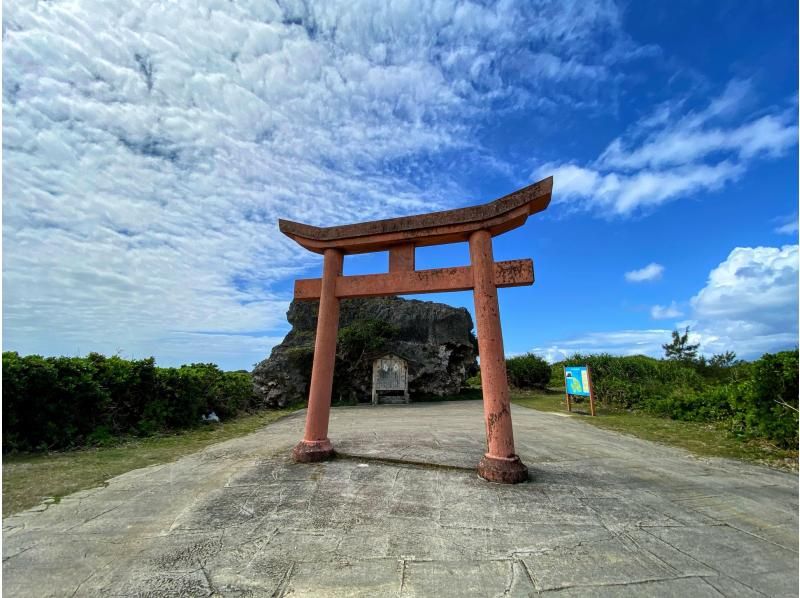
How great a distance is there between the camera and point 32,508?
331 cm

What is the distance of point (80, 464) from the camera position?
4.75 meters

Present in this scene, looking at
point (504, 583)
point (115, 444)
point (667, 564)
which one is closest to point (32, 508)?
point (115, 444)

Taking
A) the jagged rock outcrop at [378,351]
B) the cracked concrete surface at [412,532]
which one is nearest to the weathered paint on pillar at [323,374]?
the cracked concrete surface at [412,532]

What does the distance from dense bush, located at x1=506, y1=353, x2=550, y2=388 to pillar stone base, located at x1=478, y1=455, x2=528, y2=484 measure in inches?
557

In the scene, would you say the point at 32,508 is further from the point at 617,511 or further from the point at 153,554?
the point at 617,511

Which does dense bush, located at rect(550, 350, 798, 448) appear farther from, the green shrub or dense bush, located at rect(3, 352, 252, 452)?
dense bush, located at rect(3, 352, 252, 452)

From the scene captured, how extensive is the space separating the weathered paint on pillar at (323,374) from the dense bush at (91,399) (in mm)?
3936

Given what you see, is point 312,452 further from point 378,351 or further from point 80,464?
point 378,351

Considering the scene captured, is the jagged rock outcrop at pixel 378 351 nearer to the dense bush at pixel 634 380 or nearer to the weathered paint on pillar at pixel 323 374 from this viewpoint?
the dense bush at pixel 634 380

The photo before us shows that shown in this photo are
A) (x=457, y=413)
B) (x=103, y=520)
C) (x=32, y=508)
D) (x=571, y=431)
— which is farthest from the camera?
(x=457, y=413)

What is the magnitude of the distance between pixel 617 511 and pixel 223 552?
10.3ft

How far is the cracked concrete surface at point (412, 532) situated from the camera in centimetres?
217

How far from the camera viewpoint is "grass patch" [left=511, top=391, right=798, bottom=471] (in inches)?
196

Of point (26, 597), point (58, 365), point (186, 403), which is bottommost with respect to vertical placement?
point (26, 597)
